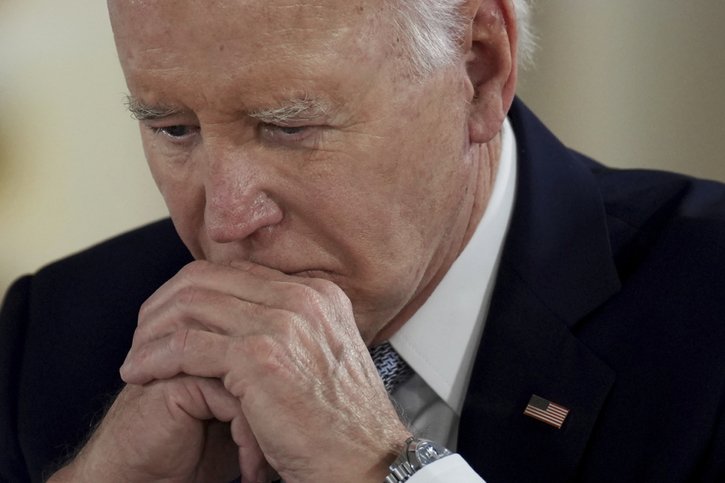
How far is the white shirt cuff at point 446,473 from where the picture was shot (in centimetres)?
138

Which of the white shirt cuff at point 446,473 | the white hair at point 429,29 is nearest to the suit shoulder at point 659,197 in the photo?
the white hair at point 429,29

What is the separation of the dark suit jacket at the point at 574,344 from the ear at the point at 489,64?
246mm

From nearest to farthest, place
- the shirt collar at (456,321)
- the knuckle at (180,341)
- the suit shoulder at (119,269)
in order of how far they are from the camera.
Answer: the knuckle at (180,341)
the shirt collar at (456,321)
the suit shoulder at (119,269)

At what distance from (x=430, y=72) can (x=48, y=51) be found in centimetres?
191

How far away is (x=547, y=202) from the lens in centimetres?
183

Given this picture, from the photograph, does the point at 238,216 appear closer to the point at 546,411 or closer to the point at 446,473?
the point at 446,473

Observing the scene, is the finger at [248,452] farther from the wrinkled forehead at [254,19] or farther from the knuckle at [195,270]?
the wrinkled forehead at [254,19]

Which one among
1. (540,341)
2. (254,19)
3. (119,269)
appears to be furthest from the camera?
(119,269)

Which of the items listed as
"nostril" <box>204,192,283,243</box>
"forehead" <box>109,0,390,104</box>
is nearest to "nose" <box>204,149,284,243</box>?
"nostril" <box>204,192,283,243</box>

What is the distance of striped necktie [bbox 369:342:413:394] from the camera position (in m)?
1.77

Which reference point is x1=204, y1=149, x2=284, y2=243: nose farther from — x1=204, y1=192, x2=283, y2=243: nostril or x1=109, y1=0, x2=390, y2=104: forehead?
x1=109, y1=0, x2=390, y2=104: forehead

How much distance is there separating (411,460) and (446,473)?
5cm

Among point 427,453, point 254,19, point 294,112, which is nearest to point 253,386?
point 427,453

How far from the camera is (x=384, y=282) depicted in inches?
61.3
